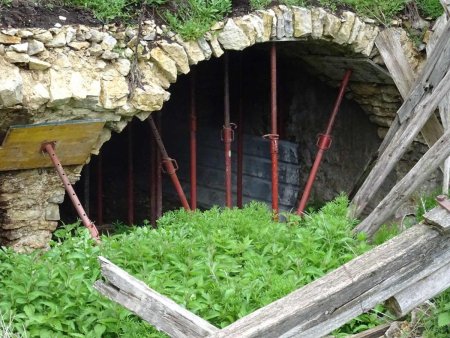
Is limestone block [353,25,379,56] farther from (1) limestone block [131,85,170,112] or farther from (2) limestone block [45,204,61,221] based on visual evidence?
(2) limestone block [45,204,61,221]

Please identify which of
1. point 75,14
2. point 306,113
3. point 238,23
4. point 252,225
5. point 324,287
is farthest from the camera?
point 306,113

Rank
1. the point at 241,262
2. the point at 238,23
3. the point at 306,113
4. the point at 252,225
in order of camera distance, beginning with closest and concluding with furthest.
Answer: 1. the point at 241,262
2. the point at 252,225
3. the point at 238,23
4. the point at 306,113

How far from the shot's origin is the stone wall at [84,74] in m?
5.46

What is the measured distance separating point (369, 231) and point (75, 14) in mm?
2543

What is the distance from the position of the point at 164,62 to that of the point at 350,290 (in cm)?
321

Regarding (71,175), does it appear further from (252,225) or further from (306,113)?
(306,113)

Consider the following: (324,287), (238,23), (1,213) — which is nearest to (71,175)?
(1,213)

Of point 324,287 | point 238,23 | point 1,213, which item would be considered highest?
point 238,23

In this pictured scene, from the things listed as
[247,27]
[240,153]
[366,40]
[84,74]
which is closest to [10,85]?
[84,74]

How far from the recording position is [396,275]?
11.1 ft

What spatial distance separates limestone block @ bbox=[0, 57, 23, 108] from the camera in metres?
5.24

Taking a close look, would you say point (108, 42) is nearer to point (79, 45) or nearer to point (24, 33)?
point (79, 45)

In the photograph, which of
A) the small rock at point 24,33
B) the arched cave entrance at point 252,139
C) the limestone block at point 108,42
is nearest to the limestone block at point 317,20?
the arched cave entrance at point 252,139

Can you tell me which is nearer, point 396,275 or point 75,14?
point 396,275
